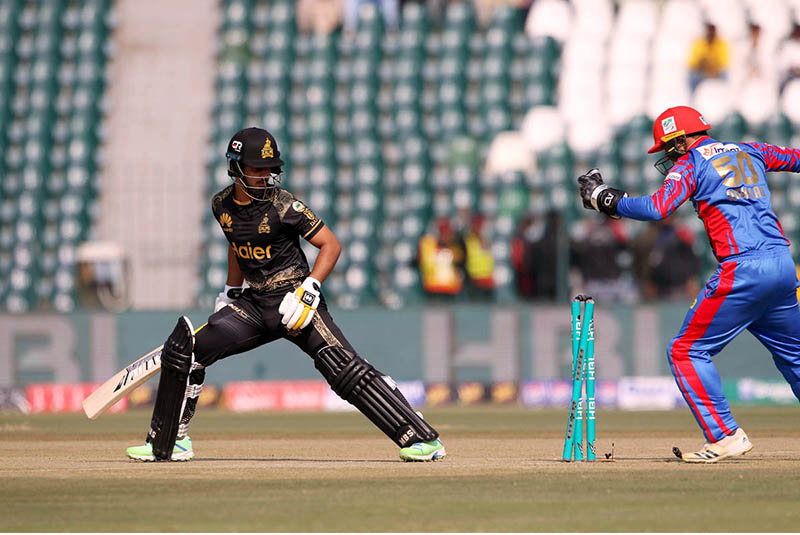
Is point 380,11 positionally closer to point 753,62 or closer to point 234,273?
point 753,62

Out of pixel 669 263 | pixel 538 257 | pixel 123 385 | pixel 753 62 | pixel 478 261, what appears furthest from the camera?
pixel 753 62

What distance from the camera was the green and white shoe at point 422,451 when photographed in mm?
8016

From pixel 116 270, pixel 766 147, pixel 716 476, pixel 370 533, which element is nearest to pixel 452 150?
pixel 116 270

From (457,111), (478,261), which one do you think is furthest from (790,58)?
(478,261)

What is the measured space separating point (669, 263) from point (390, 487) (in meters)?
11.1

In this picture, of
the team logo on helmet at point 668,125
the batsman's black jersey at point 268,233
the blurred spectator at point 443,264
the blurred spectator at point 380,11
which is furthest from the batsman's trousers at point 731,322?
the blurred spectator at point 380,11

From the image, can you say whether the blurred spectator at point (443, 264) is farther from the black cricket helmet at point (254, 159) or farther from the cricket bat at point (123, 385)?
the black cricket helmet at point (254, 159)

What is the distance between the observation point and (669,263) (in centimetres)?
1723

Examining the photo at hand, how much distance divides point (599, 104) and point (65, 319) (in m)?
8.47

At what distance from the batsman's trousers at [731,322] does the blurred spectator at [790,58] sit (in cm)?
1291

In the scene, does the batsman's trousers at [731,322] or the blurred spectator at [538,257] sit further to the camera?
the blurred spectator at [538,257]

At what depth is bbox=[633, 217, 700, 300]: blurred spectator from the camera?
17.2 meters

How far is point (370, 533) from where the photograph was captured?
5.20m

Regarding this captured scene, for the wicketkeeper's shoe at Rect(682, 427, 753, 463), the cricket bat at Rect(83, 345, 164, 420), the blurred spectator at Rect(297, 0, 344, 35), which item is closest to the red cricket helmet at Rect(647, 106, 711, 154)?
the wicketkeeper's shoe at Rect(682, 427, 753, 463)
